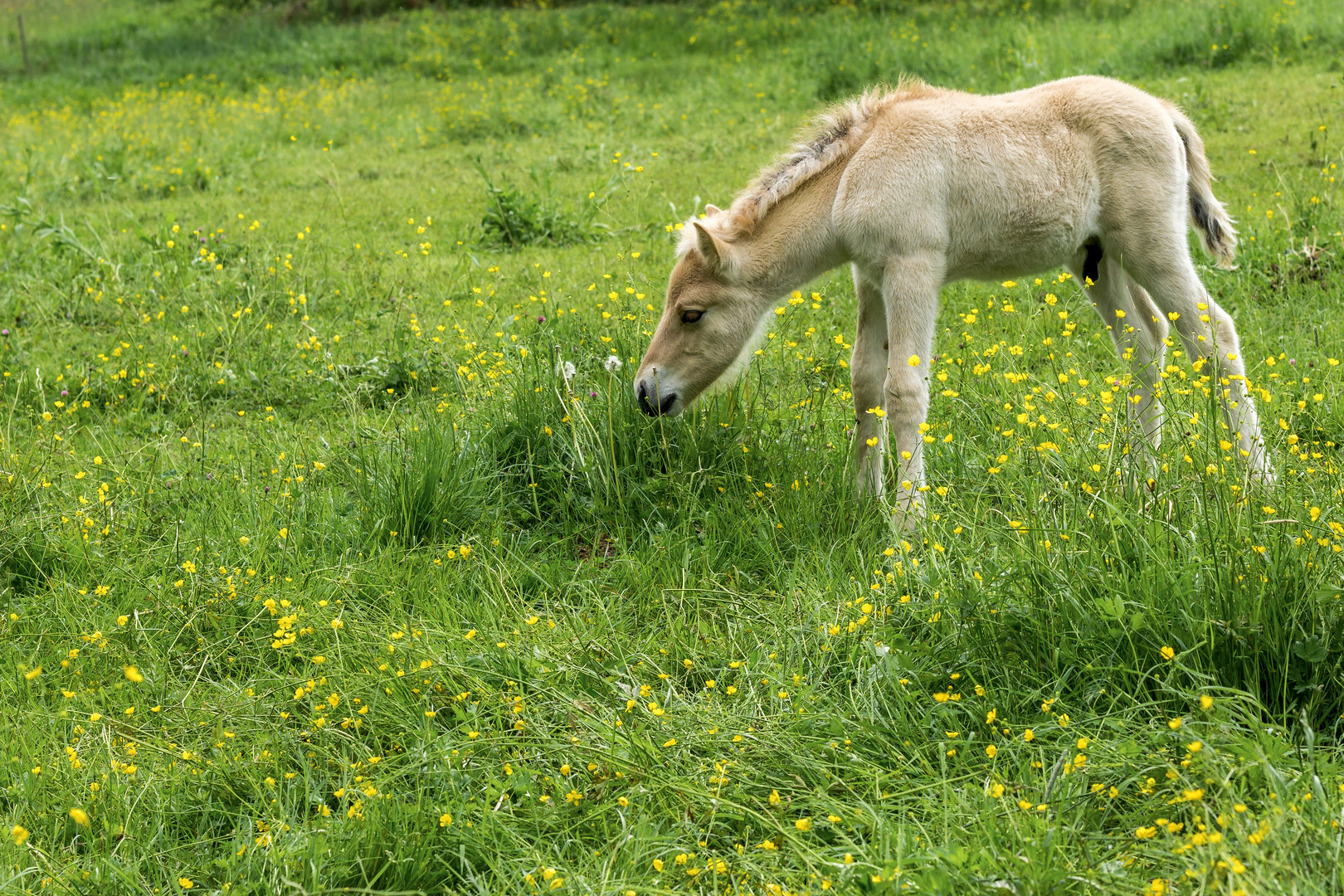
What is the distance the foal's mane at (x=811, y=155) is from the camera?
14.5ft

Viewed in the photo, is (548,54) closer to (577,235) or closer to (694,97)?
(694,97)

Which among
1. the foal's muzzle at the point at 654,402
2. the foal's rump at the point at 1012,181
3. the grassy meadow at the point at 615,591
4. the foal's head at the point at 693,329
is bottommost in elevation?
the grassy meadow at the point at 615,591

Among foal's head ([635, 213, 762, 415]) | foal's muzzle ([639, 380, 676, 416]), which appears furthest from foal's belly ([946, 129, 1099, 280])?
foal's muzzle ([639, 380, 676, 416])

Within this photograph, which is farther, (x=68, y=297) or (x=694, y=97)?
(x=694, y=97)

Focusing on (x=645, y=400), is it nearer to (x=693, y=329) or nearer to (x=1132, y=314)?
(x=693, y=329)

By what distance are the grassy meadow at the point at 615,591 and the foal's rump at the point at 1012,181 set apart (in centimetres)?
55

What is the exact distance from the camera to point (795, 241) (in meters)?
4.41

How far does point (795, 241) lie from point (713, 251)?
14.2 inches

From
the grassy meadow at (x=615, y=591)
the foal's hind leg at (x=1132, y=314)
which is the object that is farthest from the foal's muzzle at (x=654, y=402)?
the foal's hind leg at (x=1132, y=314)

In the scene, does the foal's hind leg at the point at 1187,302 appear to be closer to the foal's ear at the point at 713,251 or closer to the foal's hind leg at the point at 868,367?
the foal's hind leg at the point at 868,367

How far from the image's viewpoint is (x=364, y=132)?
13.4 m

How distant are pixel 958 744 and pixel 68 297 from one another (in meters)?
7.11

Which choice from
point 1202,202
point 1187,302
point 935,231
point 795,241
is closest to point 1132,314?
point 1187,302

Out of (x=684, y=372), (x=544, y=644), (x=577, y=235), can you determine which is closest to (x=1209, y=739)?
(x=544, y=644)
